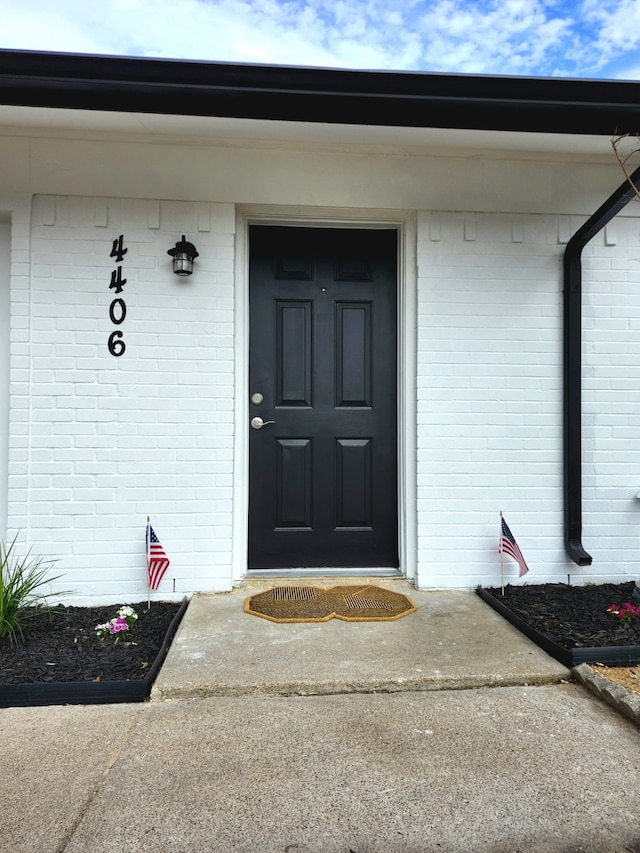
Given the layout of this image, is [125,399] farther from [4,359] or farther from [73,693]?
[73,693]

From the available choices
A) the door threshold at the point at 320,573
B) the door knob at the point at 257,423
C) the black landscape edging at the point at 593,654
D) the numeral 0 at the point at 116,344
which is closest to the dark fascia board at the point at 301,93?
the numeral 0 at the point at 116,344

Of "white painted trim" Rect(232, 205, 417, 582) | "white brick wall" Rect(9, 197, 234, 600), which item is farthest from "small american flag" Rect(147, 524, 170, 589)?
"white painted trim" Rect(232, 205, 417, 582)

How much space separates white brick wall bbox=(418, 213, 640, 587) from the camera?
3.05 metres

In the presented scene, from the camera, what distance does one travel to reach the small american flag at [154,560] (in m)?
2.75

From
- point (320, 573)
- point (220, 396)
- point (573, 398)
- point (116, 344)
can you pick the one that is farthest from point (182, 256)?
point (573, 398)

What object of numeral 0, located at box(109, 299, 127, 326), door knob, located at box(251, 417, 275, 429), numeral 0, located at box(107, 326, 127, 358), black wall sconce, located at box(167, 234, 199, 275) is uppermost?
black wall sconce, located at box(167, 234, 199, 275)

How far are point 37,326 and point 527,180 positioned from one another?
3.07 m

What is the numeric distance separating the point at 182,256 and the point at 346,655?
2.30 m

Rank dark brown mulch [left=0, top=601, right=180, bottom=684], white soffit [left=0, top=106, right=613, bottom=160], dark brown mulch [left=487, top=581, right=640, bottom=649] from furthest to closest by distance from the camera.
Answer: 1. white soffit [left=0, top=106, right=613, bottom=160]
2. dark brown mulch [left=487, top=581, right=640, bottom=649]
3. dark brown mulch [left=0, top=601, right=180, bottom=684]

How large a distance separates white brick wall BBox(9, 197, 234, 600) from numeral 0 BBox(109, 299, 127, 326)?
0.02m

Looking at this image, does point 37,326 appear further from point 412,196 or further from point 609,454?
point 609,454

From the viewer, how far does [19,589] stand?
2490 mm

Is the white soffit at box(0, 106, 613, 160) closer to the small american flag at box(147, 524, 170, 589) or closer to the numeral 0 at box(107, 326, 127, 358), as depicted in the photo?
the numeral 0 at box(107, 326, 127, 358)

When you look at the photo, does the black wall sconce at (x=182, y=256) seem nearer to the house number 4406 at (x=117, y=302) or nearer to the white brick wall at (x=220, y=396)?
the white brick wall at (x=220, y=396)
